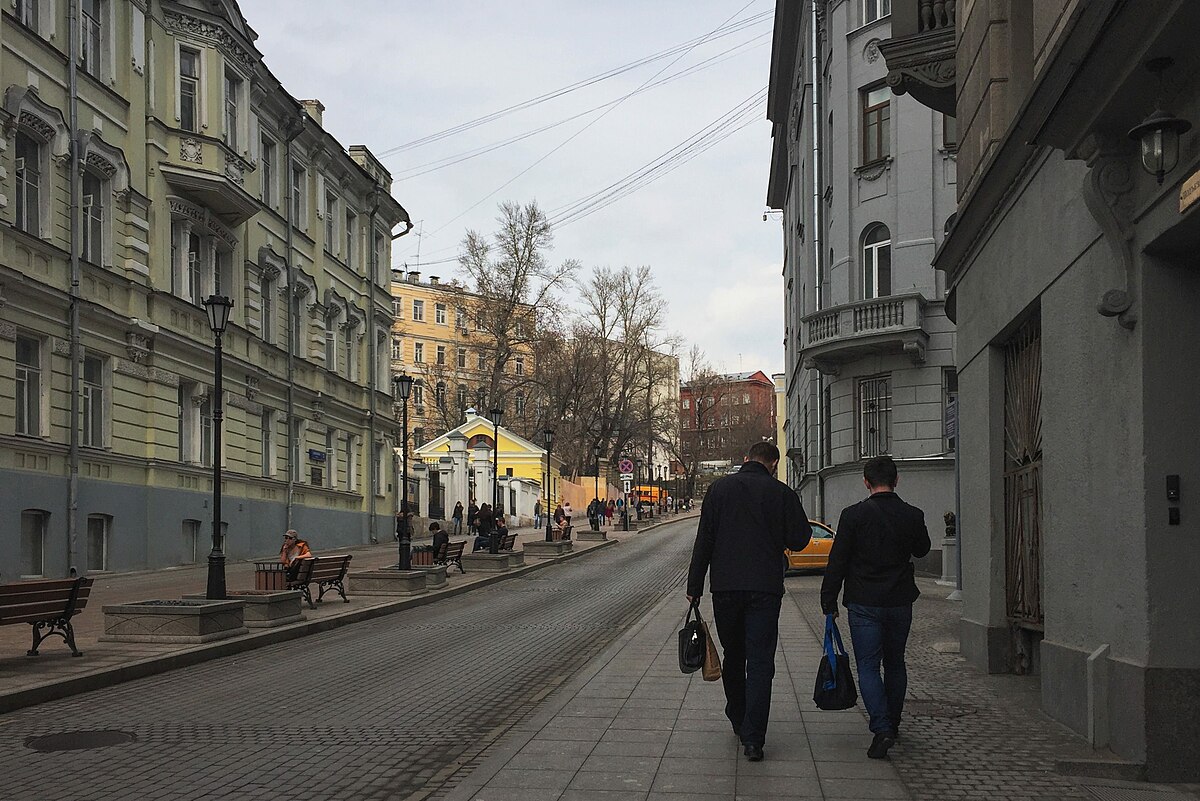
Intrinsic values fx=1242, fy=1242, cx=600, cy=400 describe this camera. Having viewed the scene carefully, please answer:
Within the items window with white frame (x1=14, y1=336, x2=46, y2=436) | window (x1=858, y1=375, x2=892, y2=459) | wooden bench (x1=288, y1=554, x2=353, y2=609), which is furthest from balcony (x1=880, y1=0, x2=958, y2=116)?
window with white frame (x1=14, y1=336, x2=46, y2=436)

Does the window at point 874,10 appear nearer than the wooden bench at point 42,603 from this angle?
No

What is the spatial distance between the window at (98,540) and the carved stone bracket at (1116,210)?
21.8 m

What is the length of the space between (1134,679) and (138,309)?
2387cm

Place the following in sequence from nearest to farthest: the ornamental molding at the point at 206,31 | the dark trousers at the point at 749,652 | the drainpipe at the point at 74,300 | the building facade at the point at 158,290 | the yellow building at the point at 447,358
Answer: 1. the dark trousers at the point at 749,652
2. the building facade at the point at 158,290
3. the drainpipe at the point at 74,300
4. the ornamental molding at the point at 206,31
5. the yellow building at the point at 447,358

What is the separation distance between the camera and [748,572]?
300 inches

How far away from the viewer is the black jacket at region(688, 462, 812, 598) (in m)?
7.64

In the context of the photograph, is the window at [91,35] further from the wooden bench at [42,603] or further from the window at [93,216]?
the wooden bench at [42,603]

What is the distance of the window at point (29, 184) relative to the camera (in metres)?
22.4

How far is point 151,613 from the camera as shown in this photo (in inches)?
535

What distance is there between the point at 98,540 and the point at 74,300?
4.89m

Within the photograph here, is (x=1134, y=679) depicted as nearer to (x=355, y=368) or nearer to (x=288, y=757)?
(x=288, y=757)

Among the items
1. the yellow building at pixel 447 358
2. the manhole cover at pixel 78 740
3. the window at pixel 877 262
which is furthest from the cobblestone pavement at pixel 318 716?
the yellow building at pixel 447 358

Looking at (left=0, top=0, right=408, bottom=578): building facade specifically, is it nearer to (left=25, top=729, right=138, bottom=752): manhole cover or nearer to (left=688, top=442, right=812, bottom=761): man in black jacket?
(left=25, top=729, right=138, bottom=752): manhole cover

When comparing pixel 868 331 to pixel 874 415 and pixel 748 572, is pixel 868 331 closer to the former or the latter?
pixel 874 415
